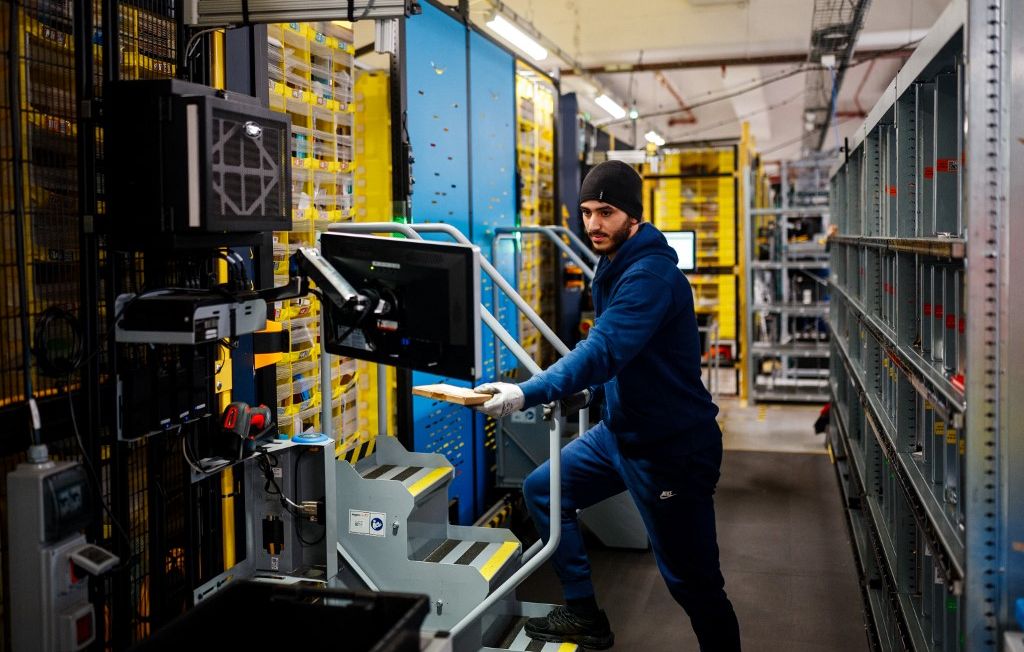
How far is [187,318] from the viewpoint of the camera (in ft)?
8.65

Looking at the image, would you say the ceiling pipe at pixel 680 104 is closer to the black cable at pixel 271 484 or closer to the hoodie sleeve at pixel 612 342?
the hoodie sleeve at pixel 612 342

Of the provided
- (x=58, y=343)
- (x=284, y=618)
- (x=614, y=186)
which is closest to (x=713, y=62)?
(x=614, y=186)

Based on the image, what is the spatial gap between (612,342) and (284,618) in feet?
4.67

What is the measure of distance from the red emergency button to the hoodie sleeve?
139 centimetres

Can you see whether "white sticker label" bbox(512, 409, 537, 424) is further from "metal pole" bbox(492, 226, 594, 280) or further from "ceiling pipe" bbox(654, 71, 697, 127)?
"ceiling pipe" bbox(654, 71, 697, 127)

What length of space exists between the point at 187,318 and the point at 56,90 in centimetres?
75

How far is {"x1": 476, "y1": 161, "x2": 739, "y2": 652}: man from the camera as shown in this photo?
3266mm

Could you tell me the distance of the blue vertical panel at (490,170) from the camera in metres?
5.82

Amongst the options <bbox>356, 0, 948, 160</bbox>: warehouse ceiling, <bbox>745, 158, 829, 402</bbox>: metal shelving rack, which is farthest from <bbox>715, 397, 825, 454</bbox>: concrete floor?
<bbox>356, 0, 948, 160</bbox>: warehouse ceiling

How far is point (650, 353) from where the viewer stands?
343cm

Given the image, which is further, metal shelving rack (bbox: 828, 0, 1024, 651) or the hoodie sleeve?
the hoodie sleeve

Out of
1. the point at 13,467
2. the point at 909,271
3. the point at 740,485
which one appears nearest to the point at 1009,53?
the point at 909,271

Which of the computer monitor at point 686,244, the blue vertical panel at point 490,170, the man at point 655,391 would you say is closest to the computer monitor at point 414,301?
the man at point 655,391

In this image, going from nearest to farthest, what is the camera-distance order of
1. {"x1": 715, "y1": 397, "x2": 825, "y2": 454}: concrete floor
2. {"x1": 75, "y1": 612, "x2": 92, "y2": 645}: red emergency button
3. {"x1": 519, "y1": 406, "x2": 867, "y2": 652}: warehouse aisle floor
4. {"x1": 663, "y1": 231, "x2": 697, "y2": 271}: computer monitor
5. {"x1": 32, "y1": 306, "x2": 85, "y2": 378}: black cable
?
{"x1": 75, "y1": 612, "x2": 92, "y2": 645}: red emergency button < {"x1": 32, "y1": 306, "x2": 85, "y2": 378}: black cable < {"x1": 519, "y1": 406, "x2": 867, "y2": 652}: warehouse aisle floor < {"x1": 715, "y1": 397, "x2": 825, "y2": 454}: concrete floor < {"x1": 663, "y1": 231, "x2": 697, "y2": 271}: computer monitor
